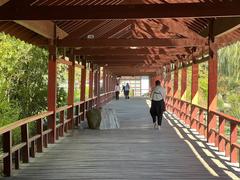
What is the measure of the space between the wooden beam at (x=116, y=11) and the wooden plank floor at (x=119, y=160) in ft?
7.29

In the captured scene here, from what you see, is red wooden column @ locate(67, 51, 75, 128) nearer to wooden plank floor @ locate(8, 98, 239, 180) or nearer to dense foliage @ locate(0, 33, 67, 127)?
wooden plank floor @ locate(8, 98, 239, 180)

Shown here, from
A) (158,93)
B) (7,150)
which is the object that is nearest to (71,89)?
(158,93)

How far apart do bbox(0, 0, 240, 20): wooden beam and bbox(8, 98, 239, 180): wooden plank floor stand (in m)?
2.22

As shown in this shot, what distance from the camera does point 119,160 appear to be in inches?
334

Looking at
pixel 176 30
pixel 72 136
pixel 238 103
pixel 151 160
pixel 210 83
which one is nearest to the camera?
pixel 151 160

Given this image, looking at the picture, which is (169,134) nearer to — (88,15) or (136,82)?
(88,15)

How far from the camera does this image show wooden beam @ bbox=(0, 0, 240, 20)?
22.6ft

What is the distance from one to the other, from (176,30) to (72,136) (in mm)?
3867

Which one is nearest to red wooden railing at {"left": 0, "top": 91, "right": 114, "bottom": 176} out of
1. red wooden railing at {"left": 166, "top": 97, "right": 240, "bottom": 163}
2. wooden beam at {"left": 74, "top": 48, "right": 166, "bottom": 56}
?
wooden beam at {"left": 74, "top": 48, "right": 166, "bottom": 56}

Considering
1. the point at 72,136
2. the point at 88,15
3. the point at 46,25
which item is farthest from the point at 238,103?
the point at 88,15

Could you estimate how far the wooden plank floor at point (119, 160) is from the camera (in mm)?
7184

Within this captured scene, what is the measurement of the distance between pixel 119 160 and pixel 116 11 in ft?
8.94

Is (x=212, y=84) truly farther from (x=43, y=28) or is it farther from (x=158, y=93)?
(x=43, y=28)

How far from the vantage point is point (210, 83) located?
1102cm
